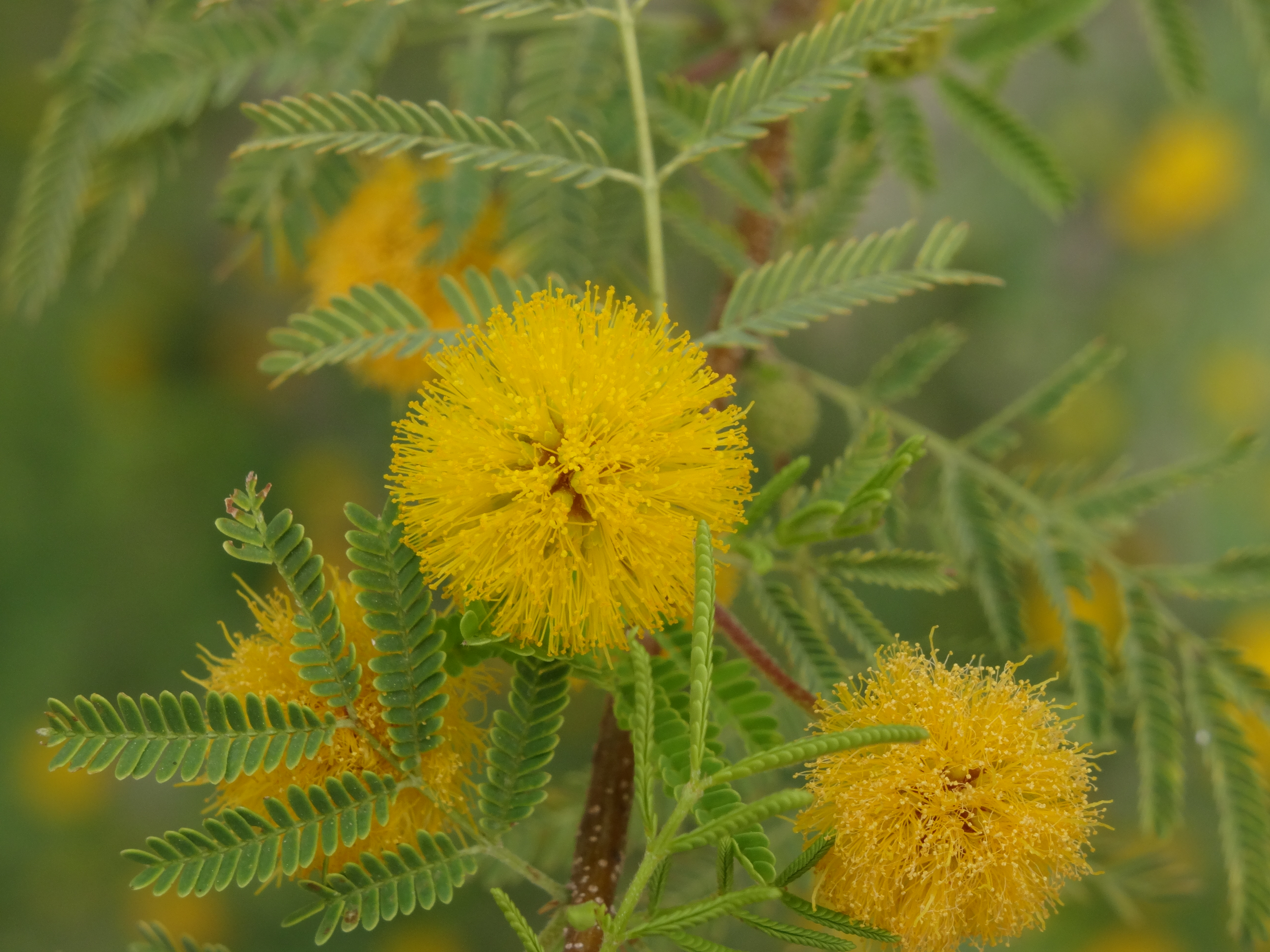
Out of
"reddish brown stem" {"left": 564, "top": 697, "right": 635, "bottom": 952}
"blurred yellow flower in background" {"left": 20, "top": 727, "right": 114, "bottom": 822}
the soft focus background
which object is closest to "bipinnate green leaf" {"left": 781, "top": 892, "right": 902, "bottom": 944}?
"reddish brown stem" {"left": 564, "top": 697, "right": 635, "bottom": 952}

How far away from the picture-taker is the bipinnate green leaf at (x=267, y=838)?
94cm

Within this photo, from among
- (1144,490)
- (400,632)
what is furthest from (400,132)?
(1144,490)

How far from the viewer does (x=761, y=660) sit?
3.79 feet

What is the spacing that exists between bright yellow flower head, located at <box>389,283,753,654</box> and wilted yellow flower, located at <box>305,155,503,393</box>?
67cm

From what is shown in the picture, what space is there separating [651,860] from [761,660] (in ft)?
1.03

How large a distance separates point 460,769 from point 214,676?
32 cm

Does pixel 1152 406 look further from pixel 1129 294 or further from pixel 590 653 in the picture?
pixel 590 653

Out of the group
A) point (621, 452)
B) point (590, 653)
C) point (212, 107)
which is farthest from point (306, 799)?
point (212, 107)

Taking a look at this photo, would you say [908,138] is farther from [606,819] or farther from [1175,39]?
[606,819]

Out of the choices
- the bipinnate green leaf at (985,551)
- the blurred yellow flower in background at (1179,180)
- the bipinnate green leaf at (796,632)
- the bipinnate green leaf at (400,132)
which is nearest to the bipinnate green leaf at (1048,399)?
the bipinnate green leaf at (985,551)

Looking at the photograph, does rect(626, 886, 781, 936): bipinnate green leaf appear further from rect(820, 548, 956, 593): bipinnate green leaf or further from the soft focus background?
the soft focus background

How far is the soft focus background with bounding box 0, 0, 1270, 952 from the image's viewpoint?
3.04m

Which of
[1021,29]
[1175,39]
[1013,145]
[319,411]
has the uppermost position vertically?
[1175,39]

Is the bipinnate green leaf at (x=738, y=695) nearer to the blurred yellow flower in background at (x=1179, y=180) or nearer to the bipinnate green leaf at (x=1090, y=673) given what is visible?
the bipinnate green leaf at (x=1090, y=673)
